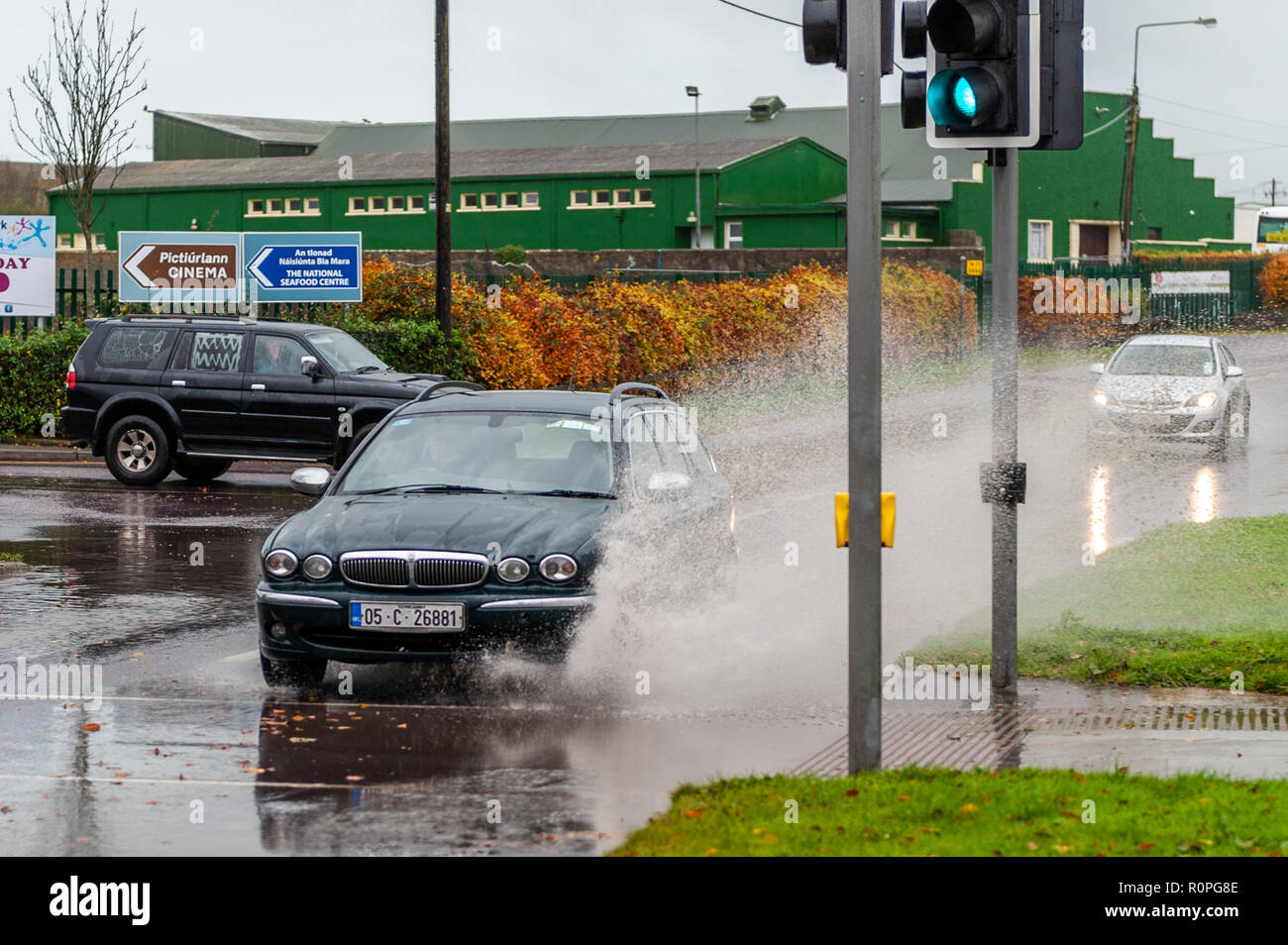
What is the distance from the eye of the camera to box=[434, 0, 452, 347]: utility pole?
2455 centimetres

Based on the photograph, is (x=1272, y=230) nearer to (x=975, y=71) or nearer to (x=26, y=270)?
(x=26, y=270)

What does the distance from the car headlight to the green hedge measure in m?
18.0

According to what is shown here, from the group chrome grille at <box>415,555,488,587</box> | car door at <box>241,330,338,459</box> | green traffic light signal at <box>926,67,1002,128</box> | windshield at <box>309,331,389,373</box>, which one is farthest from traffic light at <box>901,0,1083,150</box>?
windshield at <box>309,331,389,373</box>

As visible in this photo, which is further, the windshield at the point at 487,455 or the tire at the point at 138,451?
the tire at the point at 138,451

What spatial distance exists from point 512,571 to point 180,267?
19343 millimetres

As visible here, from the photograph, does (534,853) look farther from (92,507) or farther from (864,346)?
(92,507)

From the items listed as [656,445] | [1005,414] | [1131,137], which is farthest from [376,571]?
[1131,137]

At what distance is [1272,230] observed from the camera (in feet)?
247

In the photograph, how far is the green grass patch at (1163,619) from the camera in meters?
9.30

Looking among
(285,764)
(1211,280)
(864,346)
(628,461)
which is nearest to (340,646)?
(285,764)

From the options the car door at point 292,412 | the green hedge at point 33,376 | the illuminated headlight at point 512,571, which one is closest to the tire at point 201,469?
the car door at point 292,412

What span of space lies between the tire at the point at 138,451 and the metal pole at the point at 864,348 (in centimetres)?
1476

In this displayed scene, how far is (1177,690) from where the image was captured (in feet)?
29.6

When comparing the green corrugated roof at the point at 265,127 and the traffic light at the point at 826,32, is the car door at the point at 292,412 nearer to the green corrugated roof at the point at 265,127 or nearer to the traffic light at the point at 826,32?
the traffic light at the point at 826,32
